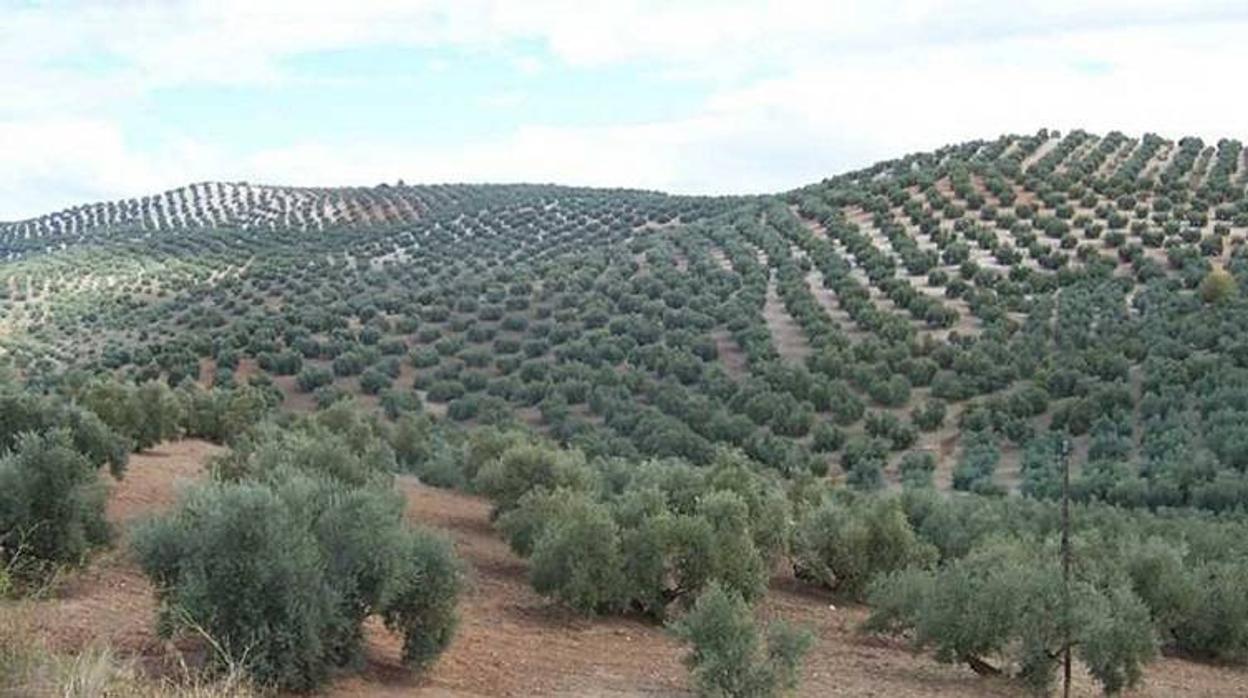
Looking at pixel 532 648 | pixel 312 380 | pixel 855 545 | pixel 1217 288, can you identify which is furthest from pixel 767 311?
pixel 532 648

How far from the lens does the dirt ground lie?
13945mm

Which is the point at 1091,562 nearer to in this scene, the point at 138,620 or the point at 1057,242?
the point at 138,620

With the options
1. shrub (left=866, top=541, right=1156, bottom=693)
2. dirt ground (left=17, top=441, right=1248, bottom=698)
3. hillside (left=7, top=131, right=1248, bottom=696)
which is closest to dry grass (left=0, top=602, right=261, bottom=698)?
hillside (left=7, top=131, right=1248, bottom=696)

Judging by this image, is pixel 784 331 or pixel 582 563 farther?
pixel 784 331

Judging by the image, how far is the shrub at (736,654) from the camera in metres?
13.9

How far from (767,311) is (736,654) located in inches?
1566

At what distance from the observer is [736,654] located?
1399 centimetres

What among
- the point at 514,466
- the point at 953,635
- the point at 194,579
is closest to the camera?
the point at 194,579

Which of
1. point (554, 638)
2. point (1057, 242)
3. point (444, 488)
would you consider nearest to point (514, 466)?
point (444, 488)

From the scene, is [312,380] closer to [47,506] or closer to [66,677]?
[47,506]

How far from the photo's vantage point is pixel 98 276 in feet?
257

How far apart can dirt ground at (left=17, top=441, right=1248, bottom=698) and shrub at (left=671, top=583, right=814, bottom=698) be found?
3.74ft

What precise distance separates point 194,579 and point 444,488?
16631 mm

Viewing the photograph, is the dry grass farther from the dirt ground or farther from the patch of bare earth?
the patch of bare earth
